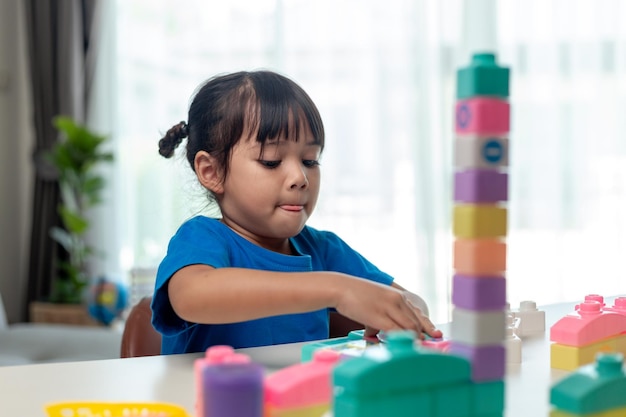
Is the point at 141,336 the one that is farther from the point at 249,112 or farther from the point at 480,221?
the point at 480,221

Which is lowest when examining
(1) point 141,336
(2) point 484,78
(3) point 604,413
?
(1) point 141,336

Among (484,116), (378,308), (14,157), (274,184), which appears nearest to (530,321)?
(378,308)

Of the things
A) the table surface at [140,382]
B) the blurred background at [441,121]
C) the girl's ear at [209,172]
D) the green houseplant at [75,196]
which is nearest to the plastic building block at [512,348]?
the table surface at [140,382]

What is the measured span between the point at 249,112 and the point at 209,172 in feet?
0.40

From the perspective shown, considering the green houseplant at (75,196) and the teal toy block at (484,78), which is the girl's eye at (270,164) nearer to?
the teal toy block at (484,78)

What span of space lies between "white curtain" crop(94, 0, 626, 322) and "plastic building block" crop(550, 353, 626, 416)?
10.2 ft

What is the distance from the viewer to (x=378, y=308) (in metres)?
0.81

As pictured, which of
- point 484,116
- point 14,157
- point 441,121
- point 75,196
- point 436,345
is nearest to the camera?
point 484,116

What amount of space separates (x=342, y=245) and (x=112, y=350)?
1.42 meters

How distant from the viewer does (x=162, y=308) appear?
1.00 metres

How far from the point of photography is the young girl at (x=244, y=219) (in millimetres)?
939

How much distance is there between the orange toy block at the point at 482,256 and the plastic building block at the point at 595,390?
101 millimetres

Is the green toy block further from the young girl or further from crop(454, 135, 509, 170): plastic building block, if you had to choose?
the young girl

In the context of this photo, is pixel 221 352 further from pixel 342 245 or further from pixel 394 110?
pixel 394 110
